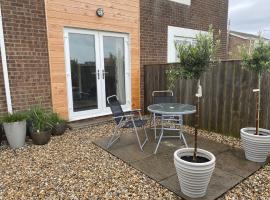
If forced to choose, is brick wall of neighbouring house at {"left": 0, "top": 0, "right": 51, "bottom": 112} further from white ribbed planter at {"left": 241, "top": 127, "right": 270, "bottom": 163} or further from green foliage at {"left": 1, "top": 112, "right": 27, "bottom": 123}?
white ribbed planter at {"left": 241, "top": 127, "right": 270, "bottom": 163}

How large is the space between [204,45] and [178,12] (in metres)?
4.91

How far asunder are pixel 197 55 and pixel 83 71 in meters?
3.27

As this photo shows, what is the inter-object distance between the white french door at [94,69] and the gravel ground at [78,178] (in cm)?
152

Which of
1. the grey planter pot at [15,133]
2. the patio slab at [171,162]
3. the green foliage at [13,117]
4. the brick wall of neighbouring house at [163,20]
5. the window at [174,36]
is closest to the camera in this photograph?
the patio slab at [171,162]

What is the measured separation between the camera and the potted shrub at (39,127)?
3697mm

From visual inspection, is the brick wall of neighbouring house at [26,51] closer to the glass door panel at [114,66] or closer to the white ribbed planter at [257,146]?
the glass door panel at [114,66]

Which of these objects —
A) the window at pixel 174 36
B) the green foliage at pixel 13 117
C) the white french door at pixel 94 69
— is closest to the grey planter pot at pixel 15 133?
the green foliage at pixel 13 117

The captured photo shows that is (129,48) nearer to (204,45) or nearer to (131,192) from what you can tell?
(204,45)

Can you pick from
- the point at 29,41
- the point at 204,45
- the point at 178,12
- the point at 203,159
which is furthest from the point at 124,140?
the point at 178,12

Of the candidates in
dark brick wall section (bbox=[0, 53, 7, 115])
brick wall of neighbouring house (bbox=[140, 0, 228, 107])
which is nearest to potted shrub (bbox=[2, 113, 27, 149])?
dark brick wall section (bbox=[0, 53, 7, 115])

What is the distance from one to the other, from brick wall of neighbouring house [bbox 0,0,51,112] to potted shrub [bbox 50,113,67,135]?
1.28ft

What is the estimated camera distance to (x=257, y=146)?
2785 mm

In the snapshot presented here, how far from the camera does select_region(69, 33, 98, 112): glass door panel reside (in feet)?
15.2

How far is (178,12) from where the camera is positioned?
646 centimetres
